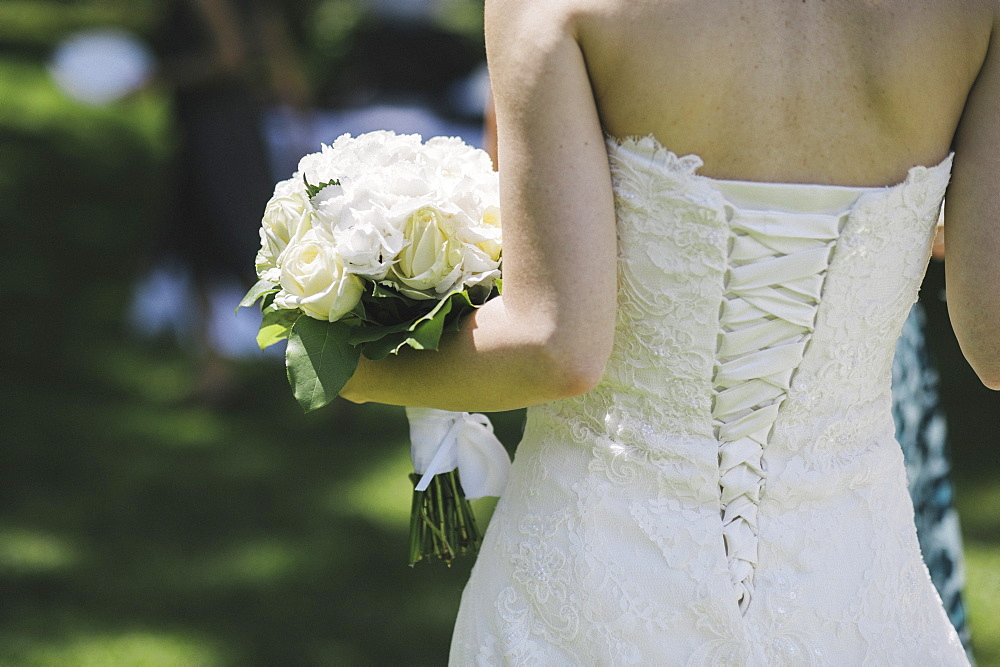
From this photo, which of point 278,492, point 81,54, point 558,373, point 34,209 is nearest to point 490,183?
point 558,373

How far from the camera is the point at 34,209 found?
854cm

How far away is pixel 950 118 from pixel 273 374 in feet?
18.2

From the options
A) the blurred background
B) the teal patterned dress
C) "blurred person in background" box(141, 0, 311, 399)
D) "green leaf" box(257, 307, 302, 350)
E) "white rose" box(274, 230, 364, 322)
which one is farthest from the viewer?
"blurred person in background" box(141, 0, 311, 399)

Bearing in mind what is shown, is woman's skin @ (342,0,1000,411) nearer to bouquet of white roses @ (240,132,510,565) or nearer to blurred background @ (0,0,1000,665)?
bouquet of white roses @ (240,132,510,565)

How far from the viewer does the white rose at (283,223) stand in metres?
1.71

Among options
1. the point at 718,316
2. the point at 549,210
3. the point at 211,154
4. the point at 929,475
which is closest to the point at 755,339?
the point at 718,316

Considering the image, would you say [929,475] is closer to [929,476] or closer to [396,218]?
[929,476]

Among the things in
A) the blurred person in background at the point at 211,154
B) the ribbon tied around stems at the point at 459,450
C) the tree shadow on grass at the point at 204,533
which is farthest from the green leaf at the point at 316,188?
the blurred person in background at the point at 211,154

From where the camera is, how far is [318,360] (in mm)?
1647

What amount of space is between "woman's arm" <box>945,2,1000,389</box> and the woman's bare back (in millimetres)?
45

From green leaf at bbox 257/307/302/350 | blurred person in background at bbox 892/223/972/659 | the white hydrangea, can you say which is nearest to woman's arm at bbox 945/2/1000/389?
the white hydrangea

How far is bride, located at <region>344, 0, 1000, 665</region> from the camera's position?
1436mm

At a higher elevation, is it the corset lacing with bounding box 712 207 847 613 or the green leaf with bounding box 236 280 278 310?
the green leaf with bounding box 236 280 278 310

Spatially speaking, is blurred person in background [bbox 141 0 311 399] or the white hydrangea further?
blurred person in background [bbox 141 0 311 399]
